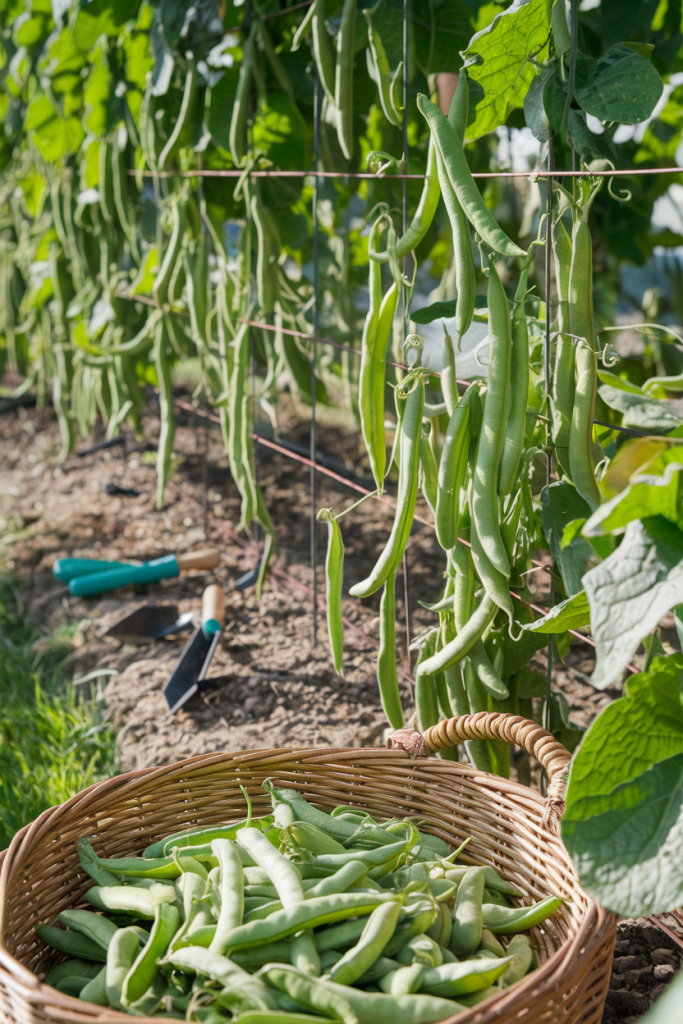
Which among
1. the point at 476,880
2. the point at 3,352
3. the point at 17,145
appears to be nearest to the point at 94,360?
the point at 17,145

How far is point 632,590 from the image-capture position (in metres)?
0.71

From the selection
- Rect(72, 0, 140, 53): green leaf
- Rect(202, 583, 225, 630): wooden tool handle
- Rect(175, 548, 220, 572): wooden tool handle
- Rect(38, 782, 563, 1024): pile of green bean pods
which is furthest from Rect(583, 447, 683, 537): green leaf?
Rect(72, 0, 140, 53): green leaf

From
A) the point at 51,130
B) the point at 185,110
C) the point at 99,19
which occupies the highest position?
the point at 99,19

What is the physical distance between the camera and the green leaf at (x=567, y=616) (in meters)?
0.86

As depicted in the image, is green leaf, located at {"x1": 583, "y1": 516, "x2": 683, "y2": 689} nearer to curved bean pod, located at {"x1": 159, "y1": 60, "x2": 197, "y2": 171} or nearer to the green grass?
the green grass

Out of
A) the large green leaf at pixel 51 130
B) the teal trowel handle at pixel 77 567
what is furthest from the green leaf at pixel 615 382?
the large green leaf at pixel 51 130

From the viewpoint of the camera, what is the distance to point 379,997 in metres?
0.77

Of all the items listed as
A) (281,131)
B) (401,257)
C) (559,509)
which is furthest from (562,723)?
(281,131)

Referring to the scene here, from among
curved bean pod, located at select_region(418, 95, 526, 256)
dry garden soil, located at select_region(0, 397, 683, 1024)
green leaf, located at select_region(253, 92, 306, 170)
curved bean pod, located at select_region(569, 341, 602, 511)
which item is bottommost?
dry garden soil, located at select_region(0, 397, 683, 1024)

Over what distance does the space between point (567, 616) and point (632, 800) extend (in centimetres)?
19

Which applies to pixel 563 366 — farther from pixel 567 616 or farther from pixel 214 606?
pixel 214 606

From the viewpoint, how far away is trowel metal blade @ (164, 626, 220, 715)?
179 centimetres

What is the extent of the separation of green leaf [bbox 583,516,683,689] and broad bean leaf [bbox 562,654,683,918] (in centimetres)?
10

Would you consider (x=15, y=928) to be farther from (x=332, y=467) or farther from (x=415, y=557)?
(x=332, y=467)
